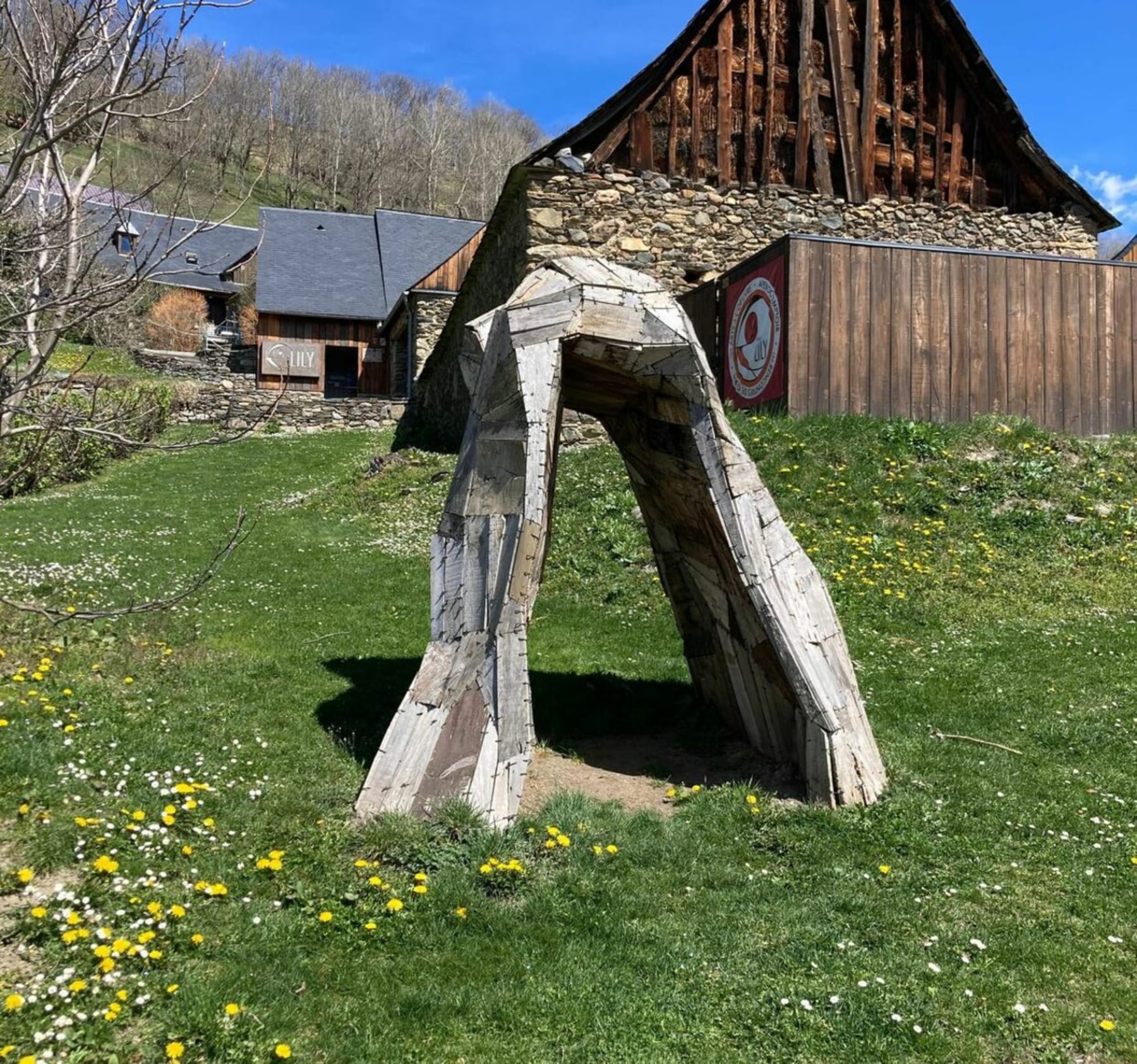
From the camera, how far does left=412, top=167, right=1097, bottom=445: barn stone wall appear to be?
1484cm

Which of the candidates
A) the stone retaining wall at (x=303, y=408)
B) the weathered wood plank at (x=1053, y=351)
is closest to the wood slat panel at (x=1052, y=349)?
the weathered wood plank at (x=1053, y=351)

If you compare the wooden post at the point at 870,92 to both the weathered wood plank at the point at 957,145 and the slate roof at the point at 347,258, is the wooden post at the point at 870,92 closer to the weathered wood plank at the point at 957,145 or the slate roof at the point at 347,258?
the weathered wood plank at the point at 957,145

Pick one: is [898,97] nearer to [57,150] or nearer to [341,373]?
[57,150]

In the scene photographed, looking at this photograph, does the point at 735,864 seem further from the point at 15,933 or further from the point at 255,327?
the point at 255,327

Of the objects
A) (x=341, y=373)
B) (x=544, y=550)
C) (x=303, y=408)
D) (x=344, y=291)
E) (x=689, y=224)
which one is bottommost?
(x=544, y=550)

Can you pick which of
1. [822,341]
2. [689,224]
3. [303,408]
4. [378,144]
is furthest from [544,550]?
[378,144]

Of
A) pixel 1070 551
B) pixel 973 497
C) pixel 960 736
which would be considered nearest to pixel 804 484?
pixel 973 497

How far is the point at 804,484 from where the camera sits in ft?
35.7

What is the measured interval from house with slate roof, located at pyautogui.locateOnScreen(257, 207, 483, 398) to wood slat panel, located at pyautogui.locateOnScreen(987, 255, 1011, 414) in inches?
816

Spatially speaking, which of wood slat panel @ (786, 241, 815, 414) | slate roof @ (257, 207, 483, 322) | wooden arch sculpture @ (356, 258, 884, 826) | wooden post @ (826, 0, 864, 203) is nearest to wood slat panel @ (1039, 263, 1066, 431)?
wood slat panel @ (786, 241, 815, 414)

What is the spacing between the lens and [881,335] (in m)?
12.2

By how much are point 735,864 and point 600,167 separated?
1263 centimetres

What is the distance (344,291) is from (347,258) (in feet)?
9.59

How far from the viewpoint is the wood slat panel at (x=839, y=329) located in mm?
11945
